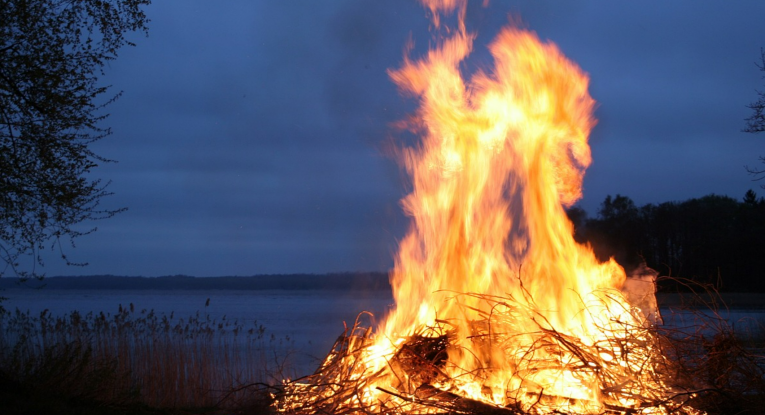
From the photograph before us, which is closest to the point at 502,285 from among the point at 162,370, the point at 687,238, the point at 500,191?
the point at 500,191

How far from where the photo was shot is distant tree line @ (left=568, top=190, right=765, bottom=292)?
25.8 meters

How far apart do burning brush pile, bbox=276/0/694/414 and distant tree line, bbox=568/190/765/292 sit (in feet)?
57.6

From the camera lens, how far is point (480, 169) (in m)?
6.69

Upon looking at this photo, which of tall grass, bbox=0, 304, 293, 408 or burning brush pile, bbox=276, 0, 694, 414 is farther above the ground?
burning brush pile, bbox=276, 0, 694, 414

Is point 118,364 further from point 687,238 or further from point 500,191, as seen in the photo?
point 687,238

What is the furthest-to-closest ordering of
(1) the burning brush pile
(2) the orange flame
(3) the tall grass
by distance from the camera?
(3) the tall grass
(2) the orange flame
(1) the burning brush pile

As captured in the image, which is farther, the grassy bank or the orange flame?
the orange flame

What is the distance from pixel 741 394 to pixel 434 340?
2.56m

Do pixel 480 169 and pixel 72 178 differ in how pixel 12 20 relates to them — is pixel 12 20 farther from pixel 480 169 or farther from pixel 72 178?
pixel 480 169

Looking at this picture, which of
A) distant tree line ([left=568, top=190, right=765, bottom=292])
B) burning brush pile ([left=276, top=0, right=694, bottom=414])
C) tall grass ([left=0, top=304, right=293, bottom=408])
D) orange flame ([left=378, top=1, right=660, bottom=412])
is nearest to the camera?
burning brush pile ([left=276, top=0, right=694, bottom=414])

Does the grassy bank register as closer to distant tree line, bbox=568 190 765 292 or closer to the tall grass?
the tall grass

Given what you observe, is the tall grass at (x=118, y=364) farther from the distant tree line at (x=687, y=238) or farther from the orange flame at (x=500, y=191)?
the distant tree line at (x=687, y=238)

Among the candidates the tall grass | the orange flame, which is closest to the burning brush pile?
the orange flame

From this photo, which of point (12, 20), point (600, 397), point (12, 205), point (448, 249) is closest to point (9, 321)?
point (12, 205)
